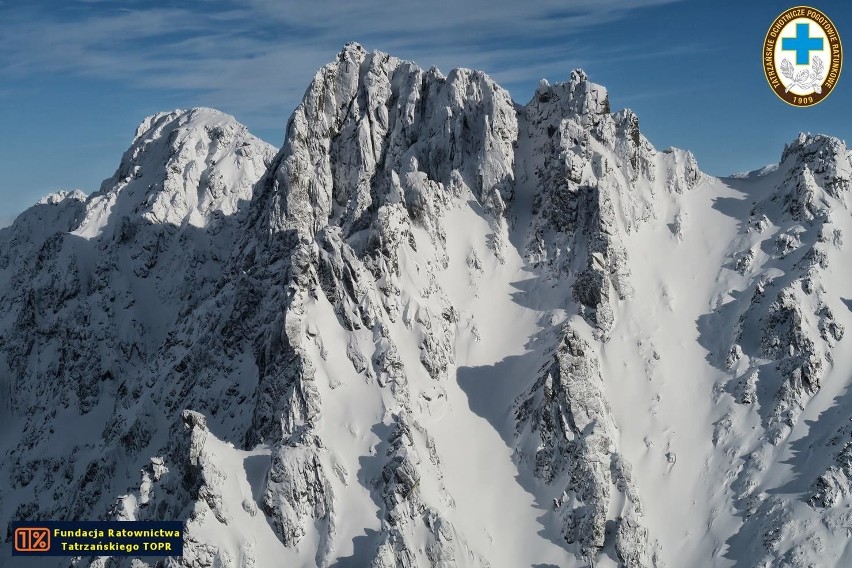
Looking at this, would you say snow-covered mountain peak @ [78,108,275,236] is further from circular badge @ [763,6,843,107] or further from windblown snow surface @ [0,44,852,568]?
circular badge @ [763,6,843,107]

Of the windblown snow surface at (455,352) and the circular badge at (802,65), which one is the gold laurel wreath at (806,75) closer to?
the circular badge at (802,65)

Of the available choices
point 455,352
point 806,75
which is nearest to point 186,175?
point 455,352

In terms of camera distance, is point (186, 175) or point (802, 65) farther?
point (186, 175)

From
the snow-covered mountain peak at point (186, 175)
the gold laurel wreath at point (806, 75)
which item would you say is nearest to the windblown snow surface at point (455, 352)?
the snow-covered mountain peak at point (186, 175)

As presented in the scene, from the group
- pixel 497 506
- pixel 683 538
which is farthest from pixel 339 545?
pixel 683 538

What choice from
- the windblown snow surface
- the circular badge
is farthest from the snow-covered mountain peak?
the circular badge

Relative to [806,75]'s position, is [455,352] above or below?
below

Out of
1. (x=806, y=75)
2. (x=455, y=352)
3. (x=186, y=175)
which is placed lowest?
(x=455, y=352)

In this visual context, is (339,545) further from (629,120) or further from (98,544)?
(629,120)

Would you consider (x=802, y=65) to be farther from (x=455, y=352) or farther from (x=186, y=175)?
(x=186, y=175)
